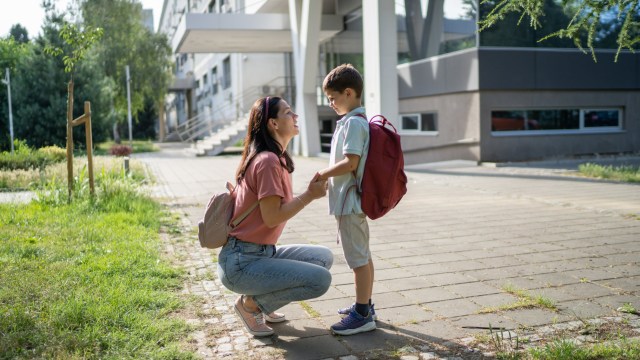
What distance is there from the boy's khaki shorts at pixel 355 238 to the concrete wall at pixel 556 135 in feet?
43.5

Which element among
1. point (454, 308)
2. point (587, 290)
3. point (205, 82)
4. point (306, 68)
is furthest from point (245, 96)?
point (454, 308)

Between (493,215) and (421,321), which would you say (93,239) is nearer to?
(421,321)

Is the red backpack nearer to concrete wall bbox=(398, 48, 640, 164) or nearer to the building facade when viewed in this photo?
the building facade

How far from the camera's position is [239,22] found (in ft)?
77.3

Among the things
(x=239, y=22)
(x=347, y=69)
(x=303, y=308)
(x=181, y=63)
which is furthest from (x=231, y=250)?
(x=181, y=63)

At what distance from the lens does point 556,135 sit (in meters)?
17.3

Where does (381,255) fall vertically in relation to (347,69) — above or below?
below

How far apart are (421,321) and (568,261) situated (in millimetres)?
2203

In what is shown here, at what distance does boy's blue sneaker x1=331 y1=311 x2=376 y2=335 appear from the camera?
386 centimetres

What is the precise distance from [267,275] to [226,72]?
39.0 m

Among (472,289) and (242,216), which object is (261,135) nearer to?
(242,216)

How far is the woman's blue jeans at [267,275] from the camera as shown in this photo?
3.75 metres

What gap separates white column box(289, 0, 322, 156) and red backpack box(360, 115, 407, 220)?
749 inches

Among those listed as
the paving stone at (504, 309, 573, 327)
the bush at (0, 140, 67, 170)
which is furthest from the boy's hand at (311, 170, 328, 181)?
the bush at (0, 140, 67, 170)
